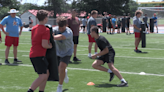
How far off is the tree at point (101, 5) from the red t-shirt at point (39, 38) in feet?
186

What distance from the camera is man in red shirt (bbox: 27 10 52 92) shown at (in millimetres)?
4707

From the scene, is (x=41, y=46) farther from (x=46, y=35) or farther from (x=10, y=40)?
(x=10, y=40)

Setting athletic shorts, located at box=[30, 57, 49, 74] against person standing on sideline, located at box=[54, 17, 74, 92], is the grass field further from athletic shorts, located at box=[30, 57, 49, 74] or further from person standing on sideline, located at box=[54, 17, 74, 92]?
athletic shorts, located at box=[30, 57, 49, 74]

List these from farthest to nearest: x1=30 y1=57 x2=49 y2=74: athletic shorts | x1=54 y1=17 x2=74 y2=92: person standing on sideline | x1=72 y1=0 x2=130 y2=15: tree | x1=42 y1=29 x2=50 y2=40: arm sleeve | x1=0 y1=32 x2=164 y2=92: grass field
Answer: x1=72 y1=0 x2=130 y2=15: tree < x1=0 y1=32 x2=164 y2=92: grass field < x1=54 y1=17 x2=74 y2=92: person standing on sideline < x1=30 y1=57 x2=49 y2=74: athletic shorts < x1=42 y1=29 x2=50 y2=40: arm sleeve

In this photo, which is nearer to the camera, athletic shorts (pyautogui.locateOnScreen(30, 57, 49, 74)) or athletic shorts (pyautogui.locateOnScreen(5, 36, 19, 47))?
athletic shorts (pyautogui.locateOnScreen(30, 57, 49, 74))

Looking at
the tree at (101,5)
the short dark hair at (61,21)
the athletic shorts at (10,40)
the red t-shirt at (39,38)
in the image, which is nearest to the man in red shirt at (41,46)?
the red t-shirt at (39,38)

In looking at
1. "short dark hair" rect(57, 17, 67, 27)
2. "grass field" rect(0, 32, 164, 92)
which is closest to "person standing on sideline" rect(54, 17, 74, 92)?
"short dark hair" rect(57, 17, 67, 27)

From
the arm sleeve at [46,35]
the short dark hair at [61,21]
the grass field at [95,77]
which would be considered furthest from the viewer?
the grass field at [95,77]

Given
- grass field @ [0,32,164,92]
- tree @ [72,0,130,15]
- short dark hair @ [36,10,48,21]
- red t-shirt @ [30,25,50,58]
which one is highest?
tree @ [72,0,130,15]

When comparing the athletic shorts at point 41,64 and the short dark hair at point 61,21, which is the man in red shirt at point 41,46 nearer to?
the athletic shorts at point 41,64

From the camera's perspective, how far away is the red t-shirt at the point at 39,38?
4.70 metres

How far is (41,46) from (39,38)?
0.16 m

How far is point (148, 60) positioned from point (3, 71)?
17.0ft

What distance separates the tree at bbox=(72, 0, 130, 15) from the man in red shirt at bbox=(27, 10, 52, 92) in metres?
56.7
